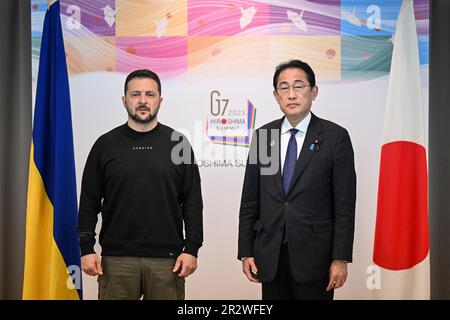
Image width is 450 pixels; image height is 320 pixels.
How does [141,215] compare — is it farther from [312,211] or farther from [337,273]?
[337,273]

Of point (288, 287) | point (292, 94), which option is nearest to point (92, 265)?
point (288, 287)

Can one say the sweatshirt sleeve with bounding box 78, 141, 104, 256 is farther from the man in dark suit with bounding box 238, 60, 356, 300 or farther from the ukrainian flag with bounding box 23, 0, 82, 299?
the man in dark suit with bounding box 238, 60, 356, 300

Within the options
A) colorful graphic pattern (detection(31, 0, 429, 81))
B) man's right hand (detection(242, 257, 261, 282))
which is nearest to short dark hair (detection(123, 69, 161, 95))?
colorful graphic pattern (detection(31, 0, 429, 81))

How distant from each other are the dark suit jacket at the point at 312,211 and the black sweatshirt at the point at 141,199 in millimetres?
393

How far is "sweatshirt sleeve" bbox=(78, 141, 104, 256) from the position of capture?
9.11 ft

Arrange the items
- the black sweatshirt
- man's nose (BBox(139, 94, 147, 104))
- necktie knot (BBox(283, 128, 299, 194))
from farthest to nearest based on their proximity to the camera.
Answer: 1. man's nose (BBox(139, 94, 147, 104))
2. the black sweatshirt
3. necktie knot (BBox(283, 128, 299, 194))

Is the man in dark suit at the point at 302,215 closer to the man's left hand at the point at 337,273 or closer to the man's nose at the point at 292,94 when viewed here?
the man's left hand at the point at 337,273

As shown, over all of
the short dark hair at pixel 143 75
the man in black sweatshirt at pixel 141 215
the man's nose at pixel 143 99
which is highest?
the short dark hair at pixel 143 75

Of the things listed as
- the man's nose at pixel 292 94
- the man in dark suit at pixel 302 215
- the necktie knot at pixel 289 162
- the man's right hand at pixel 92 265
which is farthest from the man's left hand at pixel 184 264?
the man's nose at pixel 292 94

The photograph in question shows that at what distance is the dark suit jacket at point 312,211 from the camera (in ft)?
8.26

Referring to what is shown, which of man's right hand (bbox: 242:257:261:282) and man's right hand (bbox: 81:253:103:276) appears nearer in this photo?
man's right hand (bbox: 242:257:261:282)

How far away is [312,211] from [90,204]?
1.23 metres

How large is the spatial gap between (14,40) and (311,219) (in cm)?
214

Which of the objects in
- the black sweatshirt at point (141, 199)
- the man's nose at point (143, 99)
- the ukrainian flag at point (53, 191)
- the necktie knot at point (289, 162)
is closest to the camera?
the necktie knot at point (289, 162)
